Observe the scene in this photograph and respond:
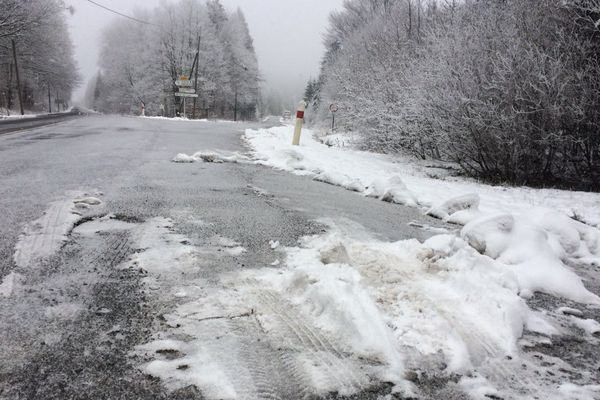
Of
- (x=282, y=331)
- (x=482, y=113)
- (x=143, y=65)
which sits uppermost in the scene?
(x=143, y=65)

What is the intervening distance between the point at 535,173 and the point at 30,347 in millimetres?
9243

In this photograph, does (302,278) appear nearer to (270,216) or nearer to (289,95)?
(270,216)

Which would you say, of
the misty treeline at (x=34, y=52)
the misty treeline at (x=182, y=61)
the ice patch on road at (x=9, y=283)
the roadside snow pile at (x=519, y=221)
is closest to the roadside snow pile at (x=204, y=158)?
the roadside snow pile at (x=519, y=221)

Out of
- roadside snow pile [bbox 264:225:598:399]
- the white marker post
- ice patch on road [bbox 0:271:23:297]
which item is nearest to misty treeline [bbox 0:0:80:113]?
the white marker post

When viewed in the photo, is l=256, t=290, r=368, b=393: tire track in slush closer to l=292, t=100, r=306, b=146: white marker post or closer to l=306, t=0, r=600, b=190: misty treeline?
l=306, t=0, r=600, b=190: misty treeline

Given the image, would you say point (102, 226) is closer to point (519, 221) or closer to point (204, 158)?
point (519, 221)

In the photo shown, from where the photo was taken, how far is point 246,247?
9.30 ft

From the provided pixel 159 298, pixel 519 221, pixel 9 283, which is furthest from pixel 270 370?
pixel 519 221

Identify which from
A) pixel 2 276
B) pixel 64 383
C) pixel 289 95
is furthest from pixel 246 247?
pixel 289 95

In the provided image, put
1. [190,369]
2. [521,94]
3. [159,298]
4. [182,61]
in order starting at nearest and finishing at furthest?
[190,369] < [159,298] < [521,94] < [182,61]

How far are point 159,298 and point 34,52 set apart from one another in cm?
4640

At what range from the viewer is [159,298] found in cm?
198

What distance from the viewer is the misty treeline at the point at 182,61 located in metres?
47.8

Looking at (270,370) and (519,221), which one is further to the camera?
(519,221)
